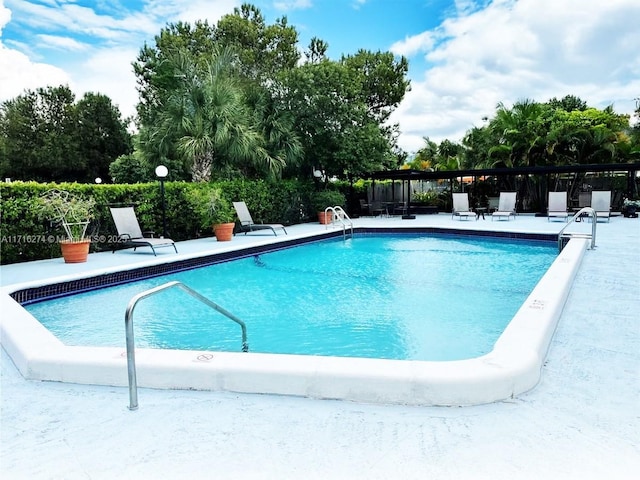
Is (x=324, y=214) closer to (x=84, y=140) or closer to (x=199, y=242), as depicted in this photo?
(x=199, y=242)

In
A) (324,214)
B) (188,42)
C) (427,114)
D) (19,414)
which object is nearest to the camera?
(19,414)

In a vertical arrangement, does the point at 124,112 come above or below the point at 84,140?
above

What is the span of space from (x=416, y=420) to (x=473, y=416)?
34 cm

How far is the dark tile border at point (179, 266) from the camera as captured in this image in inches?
278

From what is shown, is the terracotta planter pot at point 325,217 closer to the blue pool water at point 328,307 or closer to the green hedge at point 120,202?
the green hedge at point 120,202

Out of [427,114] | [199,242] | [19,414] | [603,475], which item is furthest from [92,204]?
[427,114]

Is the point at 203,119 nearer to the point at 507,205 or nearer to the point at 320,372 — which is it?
the point at 507,205

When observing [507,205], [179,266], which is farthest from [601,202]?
[179,266]

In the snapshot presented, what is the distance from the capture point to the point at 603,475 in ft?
6.95

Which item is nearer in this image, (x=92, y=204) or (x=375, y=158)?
(x=92, y=204)

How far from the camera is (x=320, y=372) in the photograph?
9.81 ft

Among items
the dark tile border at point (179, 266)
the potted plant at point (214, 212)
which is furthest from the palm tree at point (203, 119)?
the dark tile border at point (179, 266)

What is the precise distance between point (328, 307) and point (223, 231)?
20.4 feet

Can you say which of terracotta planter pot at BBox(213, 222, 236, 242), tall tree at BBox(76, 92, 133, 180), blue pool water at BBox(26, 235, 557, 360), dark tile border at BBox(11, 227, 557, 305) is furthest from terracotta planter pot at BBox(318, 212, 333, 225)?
tall tree at BBox(76, 92, 133, 180)
